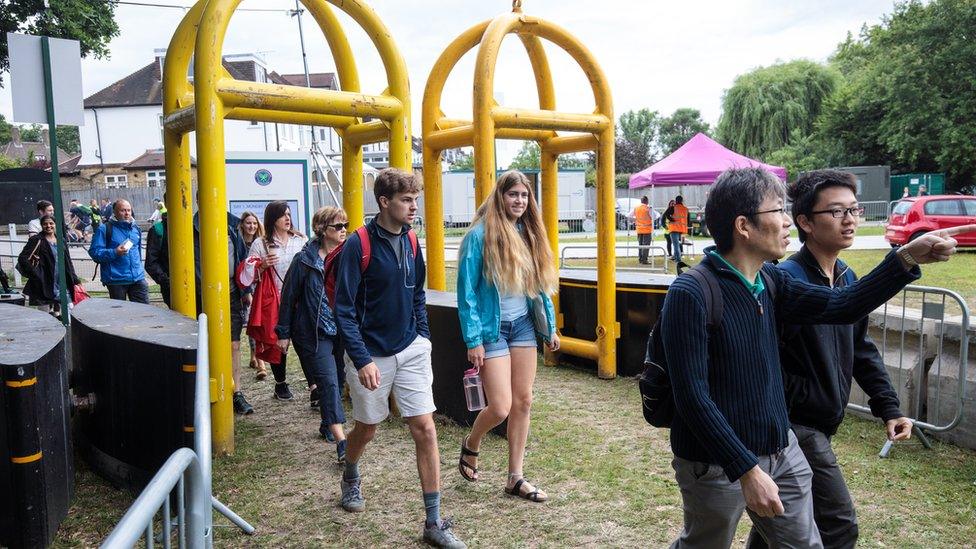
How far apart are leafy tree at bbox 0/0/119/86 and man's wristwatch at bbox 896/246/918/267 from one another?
2446 cm

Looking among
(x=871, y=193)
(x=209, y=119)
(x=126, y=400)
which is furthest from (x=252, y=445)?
(x=871, y=193)

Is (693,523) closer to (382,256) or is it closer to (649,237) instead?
(382,256)

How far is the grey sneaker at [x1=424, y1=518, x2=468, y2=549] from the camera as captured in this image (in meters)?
4.04

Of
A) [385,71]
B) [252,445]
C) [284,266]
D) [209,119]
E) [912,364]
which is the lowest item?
[252,445]

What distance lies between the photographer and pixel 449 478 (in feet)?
16.9

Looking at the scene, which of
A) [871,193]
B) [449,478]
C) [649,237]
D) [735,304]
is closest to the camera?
[735,304]

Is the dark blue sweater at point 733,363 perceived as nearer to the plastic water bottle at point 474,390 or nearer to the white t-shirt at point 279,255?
the plastic water bottle at point 474,390

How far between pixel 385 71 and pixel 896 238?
17497 millimetres

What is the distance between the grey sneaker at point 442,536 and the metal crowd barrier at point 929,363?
3.10 meters

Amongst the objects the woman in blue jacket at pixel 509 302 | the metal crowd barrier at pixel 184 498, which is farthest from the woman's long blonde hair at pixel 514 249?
the metal crowd barrier at pixel 184 498

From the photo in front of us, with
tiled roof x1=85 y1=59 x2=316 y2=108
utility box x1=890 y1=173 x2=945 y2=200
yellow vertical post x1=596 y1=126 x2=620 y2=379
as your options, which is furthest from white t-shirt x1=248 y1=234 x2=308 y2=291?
tiled roof x1=85 y1=59 x2=316 y2=108

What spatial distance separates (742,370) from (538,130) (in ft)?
18.0

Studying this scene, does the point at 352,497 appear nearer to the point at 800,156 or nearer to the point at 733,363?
the point at 733,363

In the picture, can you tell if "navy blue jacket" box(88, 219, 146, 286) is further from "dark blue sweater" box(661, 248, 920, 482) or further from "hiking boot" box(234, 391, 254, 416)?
"dark blue sweater" box(661, 248, 920, 482)
